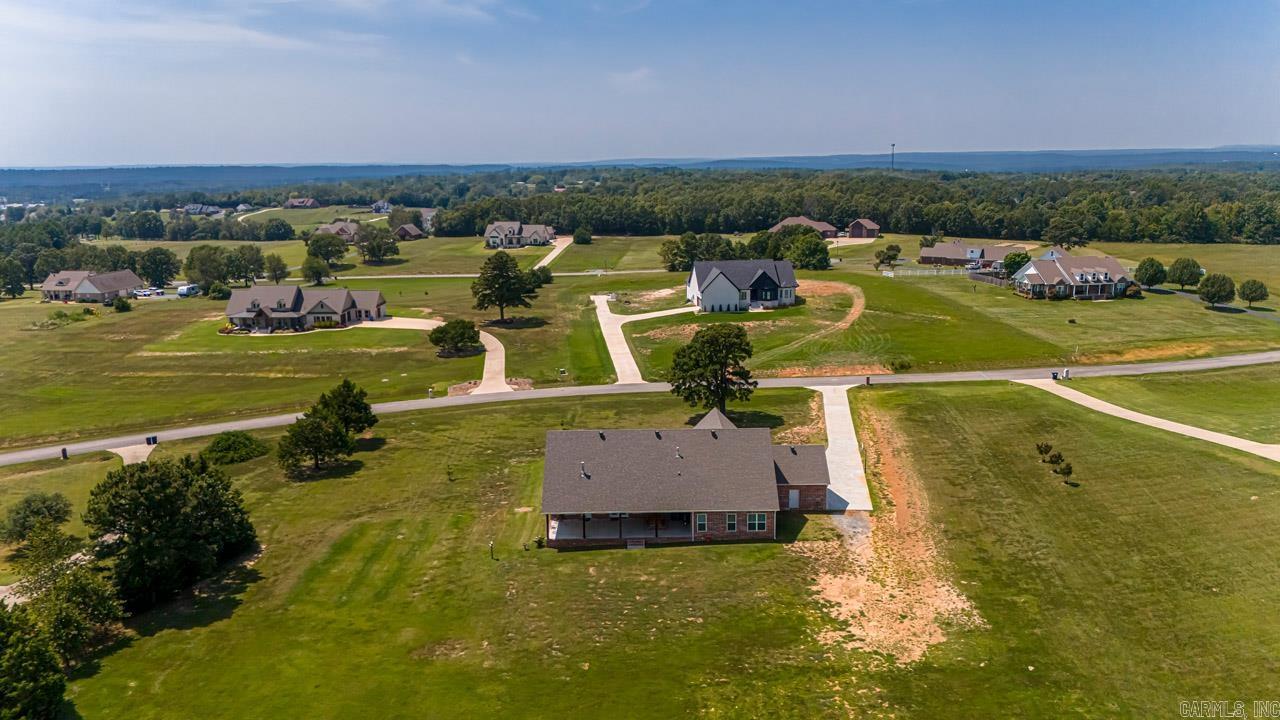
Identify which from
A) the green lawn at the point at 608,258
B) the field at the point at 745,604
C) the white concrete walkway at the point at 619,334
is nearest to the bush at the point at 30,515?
the field at the point at 745,604

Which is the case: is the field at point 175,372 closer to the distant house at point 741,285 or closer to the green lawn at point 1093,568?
the distant house at point 741,285

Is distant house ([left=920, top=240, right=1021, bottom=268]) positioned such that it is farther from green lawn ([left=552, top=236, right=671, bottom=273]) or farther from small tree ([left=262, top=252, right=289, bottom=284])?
small tree ([left=262, top=252, right=289, bottom=284])

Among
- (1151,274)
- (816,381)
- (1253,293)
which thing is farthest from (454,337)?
(1253,293)

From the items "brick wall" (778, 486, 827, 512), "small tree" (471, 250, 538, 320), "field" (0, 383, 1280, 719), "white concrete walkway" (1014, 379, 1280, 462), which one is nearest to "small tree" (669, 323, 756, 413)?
"field" (0, 383, 1280, 719)

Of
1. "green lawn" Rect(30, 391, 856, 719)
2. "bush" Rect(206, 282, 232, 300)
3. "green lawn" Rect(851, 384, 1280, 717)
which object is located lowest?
"green lawn" Rect(30, 391, 856, 719)

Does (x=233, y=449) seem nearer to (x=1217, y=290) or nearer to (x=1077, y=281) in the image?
(x=1077, y=281)

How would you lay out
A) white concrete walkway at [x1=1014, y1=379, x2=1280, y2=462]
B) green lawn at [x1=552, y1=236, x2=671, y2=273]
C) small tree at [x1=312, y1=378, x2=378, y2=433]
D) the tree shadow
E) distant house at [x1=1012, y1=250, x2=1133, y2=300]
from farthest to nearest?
green lawn at [x1=552, y1=236, x2=671, y2=273] → distant house at [x1=1012, y1=250, x2=1133, y2=300] → the tree shadow → small tree at [x1=312, y1=378, x2=378, y2=433] → white concrete walkway at [x1=1014, y1=379, x2=1280, y2=462]
